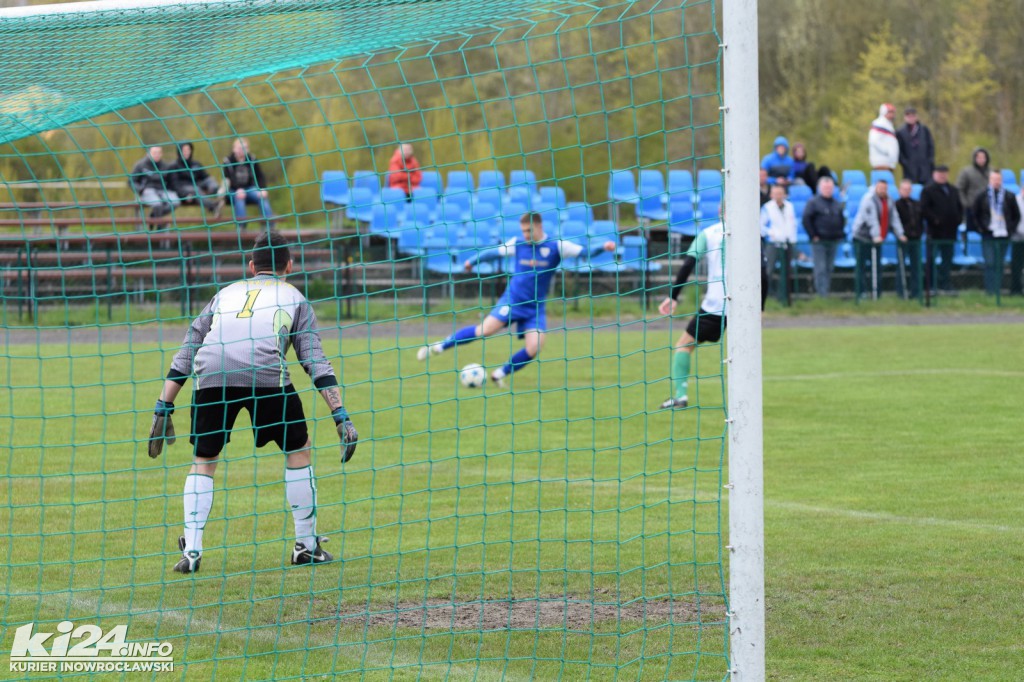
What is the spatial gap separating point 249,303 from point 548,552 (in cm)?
196

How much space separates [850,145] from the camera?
3666 cm

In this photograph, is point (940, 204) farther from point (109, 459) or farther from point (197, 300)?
point (109, 459)

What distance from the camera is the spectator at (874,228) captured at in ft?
71.7

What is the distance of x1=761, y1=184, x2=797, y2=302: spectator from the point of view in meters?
19.4

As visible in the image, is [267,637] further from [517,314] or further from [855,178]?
[855,178]

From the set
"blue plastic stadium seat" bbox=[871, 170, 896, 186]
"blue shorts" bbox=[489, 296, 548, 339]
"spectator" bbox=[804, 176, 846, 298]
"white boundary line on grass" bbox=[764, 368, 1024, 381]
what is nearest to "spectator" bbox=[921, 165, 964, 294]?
"spectator" bbox=[804, 176, 846, 298]

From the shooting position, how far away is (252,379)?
20.5 feet

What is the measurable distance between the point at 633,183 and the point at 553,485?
19.1 m

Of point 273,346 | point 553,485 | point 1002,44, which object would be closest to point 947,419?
point 553,485

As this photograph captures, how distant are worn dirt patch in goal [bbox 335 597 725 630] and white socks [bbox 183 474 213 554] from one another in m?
1.02

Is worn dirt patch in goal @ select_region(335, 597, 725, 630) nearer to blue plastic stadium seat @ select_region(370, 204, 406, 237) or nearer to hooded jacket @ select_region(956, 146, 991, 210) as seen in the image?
blue plastic stadium seat @ select_region(370, 204, 406, 237)

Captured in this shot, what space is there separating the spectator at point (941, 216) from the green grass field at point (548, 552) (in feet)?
36.4

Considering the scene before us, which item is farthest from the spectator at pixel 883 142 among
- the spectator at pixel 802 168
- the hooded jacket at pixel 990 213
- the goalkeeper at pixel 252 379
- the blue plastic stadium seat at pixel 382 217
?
the goalkeeper at pixel 252 379

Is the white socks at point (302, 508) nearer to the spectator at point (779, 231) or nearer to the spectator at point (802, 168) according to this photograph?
the spectator at point (779, 231)
